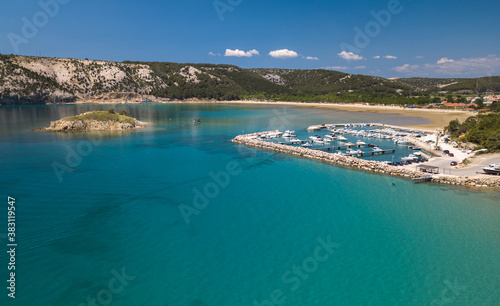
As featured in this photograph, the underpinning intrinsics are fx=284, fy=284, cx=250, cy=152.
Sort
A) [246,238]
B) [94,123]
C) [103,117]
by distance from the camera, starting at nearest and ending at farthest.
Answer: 1. [246,238]
2. [94,123]
3. [103,117]

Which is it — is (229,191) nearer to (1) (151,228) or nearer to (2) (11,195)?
(1) (151,228)

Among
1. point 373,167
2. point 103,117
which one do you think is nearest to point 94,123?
point 103,117

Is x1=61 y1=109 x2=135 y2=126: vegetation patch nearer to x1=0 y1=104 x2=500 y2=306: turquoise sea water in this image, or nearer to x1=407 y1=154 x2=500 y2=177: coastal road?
Answer: x1=0 y1=104 x2=500 y2=306: turquoise sea water

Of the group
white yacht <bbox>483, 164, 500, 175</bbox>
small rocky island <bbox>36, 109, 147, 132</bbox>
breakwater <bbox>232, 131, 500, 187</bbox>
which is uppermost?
small rocky island <bbox>36, 109, 147, 132</bbox>

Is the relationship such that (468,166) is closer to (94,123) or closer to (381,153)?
(381,153)

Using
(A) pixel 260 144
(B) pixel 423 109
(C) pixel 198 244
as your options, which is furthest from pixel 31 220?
(B) pixel 423 109

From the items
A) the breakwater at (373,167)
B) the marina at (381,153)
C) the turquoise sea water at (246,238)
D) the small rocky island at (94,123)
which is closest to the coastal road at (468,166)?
the marina at (381,153)

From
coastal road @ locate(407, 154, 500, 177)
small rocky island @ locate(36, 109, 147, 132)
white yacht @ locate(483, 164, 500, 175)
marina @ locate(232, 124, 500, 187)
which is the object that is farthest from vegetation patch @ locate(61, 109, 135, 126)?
white yacht @ locate(483, 164, 500, 175)
